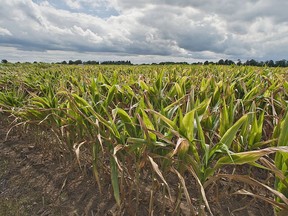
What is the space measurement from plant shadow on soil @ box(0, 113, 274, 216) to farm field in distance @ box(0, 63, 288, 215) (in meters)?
0.01

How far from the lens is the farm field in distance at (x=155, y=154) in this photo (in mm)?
1379

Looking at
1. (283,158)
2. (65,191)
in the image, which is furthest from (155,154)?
(65,191)

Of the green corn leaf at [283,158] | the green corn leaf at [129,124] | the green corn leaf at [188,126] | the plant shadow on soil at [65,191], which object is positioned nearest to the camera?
the green corn leaf at [283,158]

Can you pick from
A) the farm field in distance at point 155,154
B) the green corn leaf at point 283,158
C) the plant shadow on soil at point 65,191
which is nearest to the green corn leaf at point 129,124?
the farm field in distance at point 155,154

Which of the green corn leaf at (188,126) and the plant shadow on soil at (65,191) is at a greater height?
the green corn leaf at (188,126)

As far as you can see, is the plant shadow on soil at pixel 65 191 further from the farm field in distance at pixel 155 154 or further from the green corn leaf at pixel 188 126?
the green corn leaf at pixel 188 126

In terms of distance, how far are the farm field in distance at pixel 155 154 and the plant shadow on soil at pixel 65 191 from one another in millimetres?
10

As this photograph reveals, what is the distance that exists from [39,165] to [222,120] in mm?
2340

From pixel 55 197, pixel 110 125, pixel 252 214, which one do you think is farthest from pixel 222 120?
pixel 55 197

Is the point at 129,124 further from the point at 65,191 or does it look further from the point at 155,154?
the point at 65,191

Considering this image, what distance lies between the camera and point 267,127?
87.0 inches

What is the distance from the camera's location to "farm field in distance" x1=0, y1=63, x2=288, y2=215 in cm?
138

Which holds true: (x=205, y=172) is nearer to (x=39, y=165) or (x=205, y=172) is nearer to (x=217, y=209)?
(x=217, y=209)

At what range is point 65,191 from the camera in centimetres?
247
